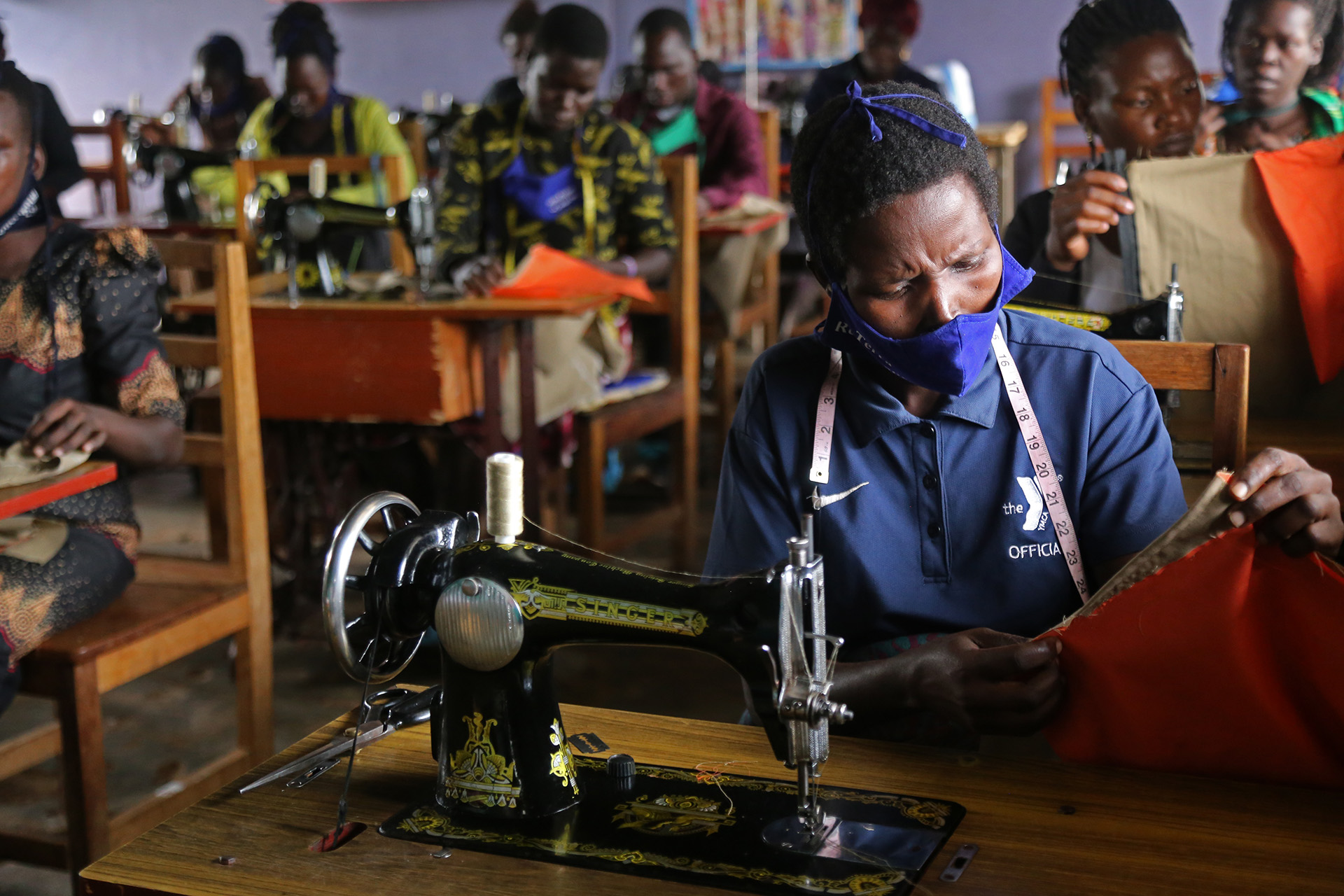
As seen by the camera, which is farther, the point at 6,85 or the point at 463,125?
the point at 463,125

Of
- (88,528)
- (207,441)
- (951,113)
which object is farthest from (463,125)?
(951,113)

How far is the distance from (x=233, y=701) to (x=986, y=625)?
7.65 feet

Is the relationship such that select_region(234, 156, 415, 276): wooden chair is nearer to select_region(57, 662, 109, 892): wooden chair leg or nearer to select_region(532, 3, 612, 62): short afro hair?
select_region(532, 3, 612, 62): short afro hair

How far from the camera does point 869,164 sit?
4.24 feet

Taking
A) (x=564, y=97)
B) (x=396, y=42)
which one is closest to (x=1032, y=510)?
(x=564, y=97)

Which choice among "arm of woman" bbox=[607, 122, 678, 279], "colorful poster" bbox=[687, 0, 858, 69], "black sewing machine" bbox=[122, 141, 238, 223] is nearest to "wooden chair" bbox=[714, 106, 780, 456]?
"arm of woman" bbox=[607, 122, 678, 279]

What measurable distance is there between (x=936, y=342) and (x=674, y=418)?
2.56m

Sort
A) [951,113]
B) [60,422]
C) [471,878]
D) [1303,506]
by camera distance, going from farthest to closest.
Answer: [60,422]
[951,113]
[1303,506]
[471,878]

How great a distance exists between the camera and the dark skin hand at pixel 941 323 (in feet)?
3.97

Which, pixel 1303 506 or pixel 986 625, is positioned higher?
pixel 1303 506

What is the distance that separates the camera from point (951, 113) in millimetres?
1353

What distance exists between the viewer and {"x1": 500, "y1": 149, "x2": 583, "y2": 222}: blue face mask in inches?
147

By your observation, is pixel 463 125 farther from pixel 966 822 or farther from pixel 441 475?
pixel 966 822

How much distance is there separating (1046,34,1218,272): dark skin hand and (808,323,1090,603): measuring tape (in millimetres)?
691
